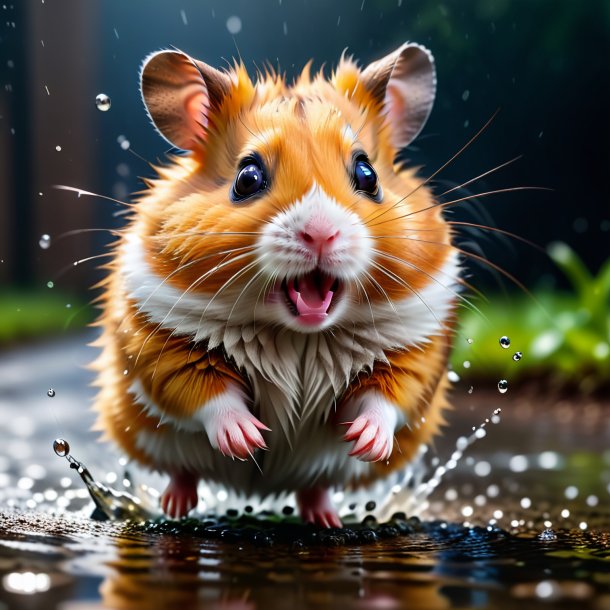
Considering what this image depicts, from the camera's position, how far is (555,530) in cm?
278

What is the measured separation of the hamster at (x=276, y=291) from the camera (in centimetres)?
230

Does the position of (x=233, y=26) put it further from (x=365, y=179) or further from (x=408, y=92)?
(x=365, y=179)

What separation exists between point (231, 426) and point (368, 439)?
0.34 meters

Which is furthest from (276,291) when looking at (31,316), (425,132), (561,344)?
(31,316)

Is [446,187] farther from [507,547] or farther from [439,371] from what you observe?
[507,547]

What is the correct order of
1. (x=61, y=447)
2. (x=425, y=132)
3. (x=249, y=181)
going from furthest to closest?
(x=425, y=132) → (x=61, y=447) → (x=249, y=181)

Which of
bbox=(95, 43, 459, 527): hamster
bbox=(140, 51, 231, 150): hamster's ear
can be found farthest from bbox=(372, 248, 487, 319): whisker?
bbox=(140, 51, 231, 150): hamster's ear

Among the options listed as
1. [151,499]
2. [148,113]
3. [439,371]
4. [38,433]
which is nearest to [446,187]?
[439,371]

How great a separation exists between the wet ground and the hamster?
0.24 m

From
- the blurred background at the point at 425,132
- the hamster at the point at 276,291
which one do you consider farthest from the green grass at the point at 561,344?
the hamster at the point at 276,291

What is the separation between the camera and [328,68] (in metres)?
2.81

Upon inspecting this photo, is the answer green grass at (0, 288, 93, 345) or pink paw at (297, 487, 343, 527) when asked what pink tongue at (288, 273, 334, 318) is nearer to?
pink paw at (297, 487, 343, 527)

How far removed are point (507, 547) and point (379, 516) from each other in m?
0.71

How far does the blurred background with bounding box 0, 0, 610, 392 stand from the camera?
9.82 feet
